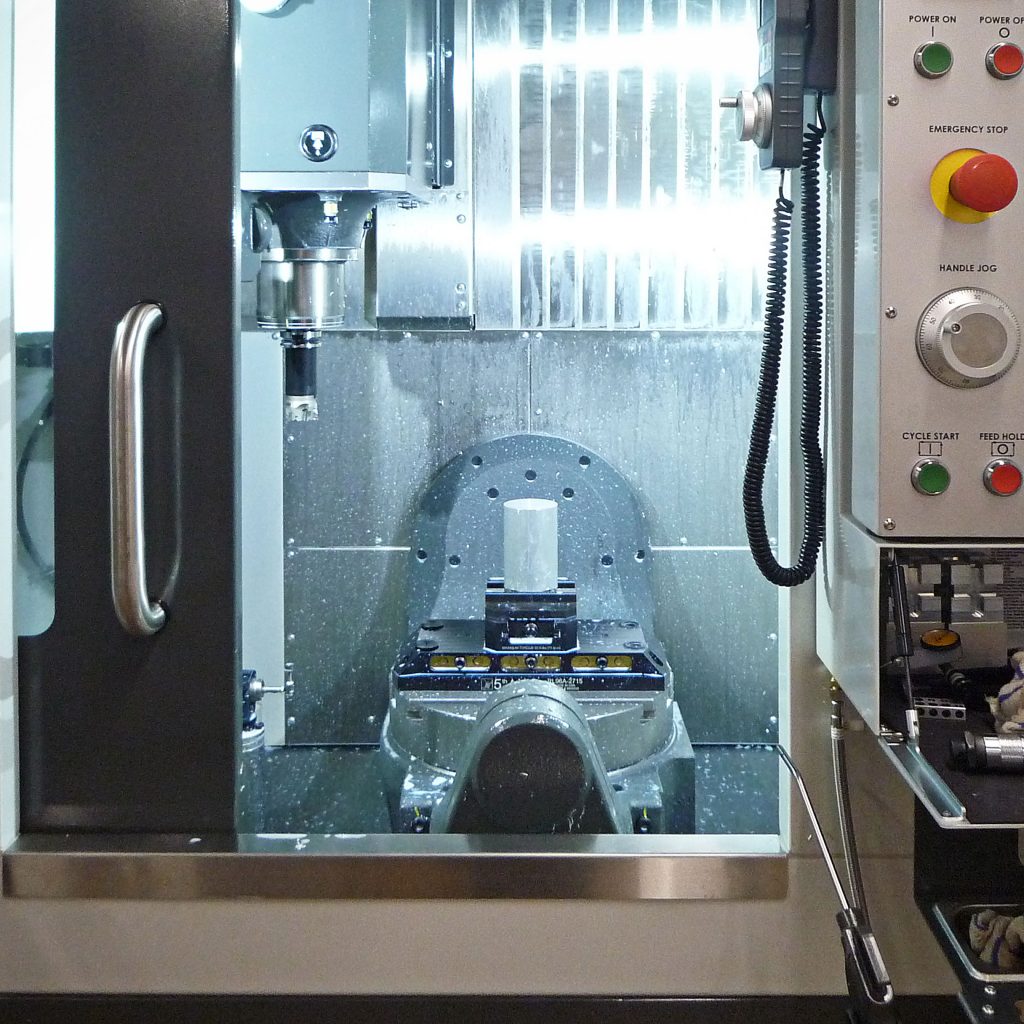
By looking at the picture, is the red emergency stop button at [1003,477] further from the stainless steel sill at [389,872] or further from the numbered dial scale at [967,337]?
the stainless steel sill at [389,872]

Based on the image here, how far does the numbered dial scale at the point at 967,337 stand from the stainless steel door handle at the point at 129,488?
84cm

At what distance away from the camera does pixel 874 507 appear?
4.14 ft

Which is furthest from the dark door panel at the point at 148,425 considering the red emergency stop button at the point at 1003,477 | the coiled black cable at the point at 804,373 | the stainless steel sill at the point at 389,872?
the red emergency stop button at the point at 1003,477

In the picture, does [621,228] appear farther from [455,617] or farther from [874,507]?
[874,507]

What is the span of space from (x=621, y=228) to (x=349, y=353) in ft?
1.72

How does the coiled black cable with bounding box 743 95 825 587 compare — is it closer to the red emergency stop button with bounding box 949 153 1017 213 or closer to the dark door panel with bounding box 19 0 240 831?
the red emergency stop button with bounding box 949 153 1017 213

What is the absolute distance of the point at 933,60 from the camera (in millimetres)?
1223

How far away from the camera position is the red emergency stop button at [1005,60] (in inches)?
48.1

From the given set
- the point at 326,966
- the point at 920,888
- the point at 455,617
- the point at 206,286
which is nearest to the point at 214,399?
the point at 206,286

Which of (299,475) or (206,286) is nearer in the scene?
(206,286)

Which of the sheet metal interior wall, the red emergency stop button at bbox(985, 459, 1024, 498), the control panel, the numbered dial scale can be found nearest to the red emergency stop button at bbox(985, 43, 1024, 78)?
the control panel

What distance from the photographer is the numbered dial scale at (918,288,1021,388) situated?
1.22 meters

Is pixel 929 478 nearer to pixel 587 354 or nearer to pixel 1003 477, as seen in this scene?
pixel 1003 477

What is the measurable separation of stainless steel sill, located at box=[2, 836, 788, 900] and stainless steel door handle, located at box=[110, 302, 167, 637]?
0.99 ft
